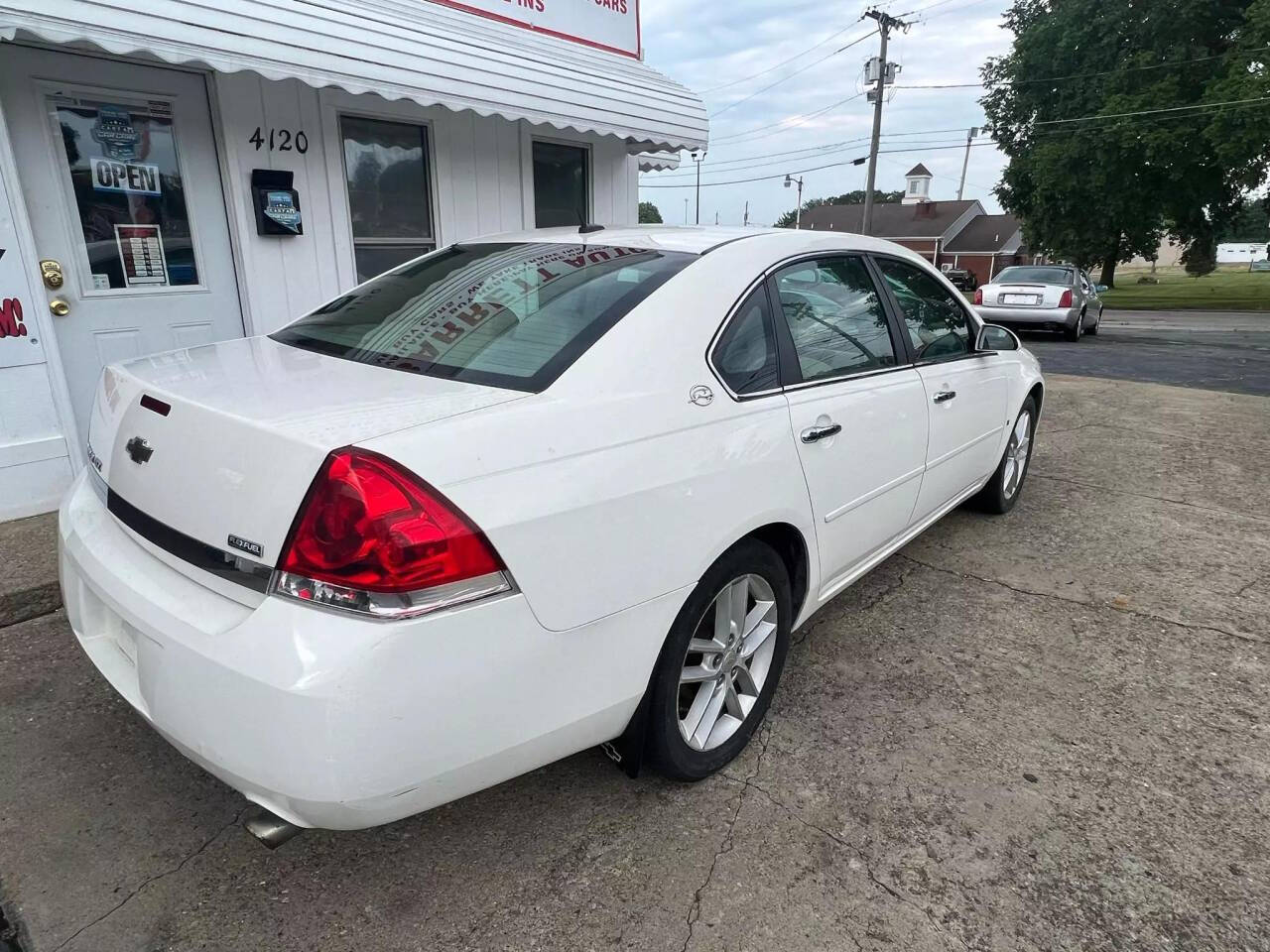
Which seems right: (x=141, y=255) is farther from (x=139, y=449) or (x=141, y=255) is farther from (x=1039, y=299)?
(x=1039, y=299)

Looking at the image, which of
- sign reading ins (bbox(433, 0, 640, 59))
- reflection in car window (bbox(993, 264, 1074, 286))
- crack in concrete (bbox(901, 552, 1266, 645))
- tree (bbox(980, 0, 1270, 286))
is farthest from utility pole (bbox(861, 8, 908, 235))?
crack in concrete (bbox(901, 552, 1266, 645))

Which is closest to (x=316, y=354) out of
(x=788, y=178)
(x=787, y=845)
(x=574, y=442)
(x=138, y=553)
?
(x=138, y=553)

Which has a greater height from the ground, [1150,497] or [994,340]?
[994,340]

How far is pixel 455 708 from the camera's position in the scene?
1.61 meters

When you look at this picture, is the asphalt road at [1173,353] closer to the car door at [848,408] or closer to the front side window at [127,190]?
the car door at [848,408]

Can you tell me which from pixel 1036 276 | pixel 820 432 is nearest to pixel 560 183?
pixel 820 432

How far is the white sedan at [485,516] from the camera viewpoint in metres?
1.55

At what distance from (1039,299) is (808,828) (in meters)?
15.6

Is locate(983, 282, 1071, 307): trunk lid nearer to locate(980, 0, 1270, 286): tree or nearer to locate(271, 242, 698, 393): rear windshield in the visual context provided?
locate(980, 0, 1270, 286): tree

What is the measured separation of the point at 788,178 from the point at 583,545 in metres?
61.8

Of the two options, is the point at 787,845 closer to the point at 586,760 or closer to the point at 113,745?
the point at 586,760

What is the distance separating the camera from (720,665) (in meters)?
2.37

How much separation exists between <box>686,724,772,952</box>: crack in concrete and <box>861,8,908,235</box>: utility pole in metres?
26.2

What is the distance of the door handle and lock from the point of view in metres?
4.12
